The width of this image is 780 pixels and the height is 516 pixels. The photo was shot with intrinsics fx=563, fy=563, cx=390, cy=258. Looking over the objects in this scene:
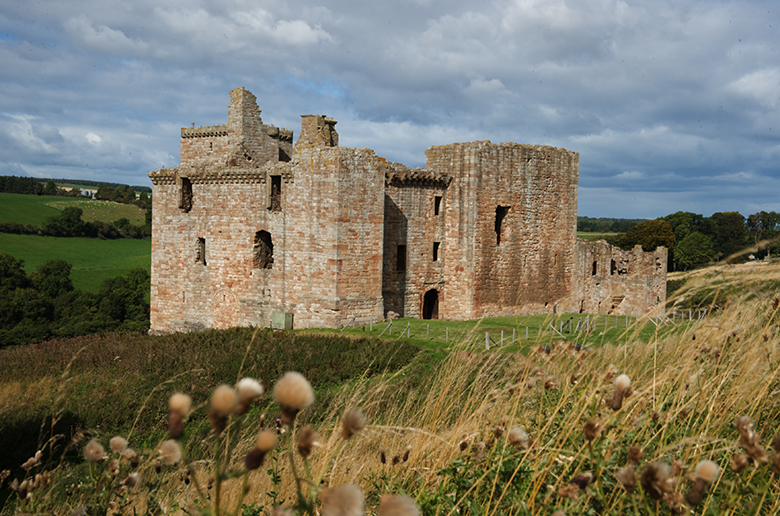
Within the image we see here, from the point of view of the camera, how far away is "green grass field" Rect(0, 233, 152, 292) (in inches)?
2339

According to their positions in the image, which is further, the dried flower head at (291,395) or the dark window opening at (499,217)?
the dark window opening at (499,217)

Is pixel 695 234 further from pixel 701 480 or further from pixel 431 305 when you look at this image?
pixel 701 480

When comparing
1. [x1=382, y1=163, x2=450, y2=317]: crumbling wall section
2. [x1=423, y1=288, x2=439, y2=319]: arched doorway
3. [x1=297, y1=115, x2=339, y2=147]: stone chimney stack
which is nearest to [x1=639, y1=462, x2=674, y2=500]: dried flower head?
[x1=382, y1=163, x2=450, y2=317]: crumbling wall section

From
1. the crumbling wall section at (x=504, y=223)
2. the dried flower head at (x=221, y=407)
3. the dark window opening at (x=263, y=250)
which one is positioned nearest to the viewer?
the dried flower head at (x=221, y=407)

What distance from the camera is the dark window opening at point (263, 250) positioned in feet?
71.2

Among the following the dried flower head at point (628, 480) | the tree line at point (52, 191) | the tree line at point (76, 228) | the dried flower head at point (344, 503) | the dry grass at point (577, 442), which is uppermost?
the tree line at point (52, 191)

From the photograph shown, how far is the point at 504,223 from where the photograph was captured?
23.6 metres

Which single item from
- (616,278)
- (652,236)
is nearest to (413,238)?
(616,278)

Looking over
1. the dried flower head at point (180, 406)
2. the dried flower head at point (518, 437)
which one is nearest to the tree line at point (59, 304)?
the dried flower head at point (518, 437)

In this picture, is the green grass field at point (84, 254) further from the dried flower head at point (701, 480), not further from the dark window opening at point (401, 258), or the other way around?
the dried flower head at point (701, 480)

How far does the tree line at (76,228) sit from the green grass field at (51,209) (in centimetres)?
189

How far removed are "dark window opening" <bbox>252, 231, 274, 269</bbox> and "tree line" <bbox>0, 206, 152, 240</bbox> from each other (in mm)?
60759

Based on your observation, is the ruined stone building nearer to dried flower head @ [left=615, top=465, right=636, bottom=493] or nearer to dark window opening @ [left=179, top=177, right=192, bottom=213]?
dark window opening @ [left=179, top=177, right=192, bottom=213]

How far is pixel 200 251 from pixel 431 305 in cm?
989
